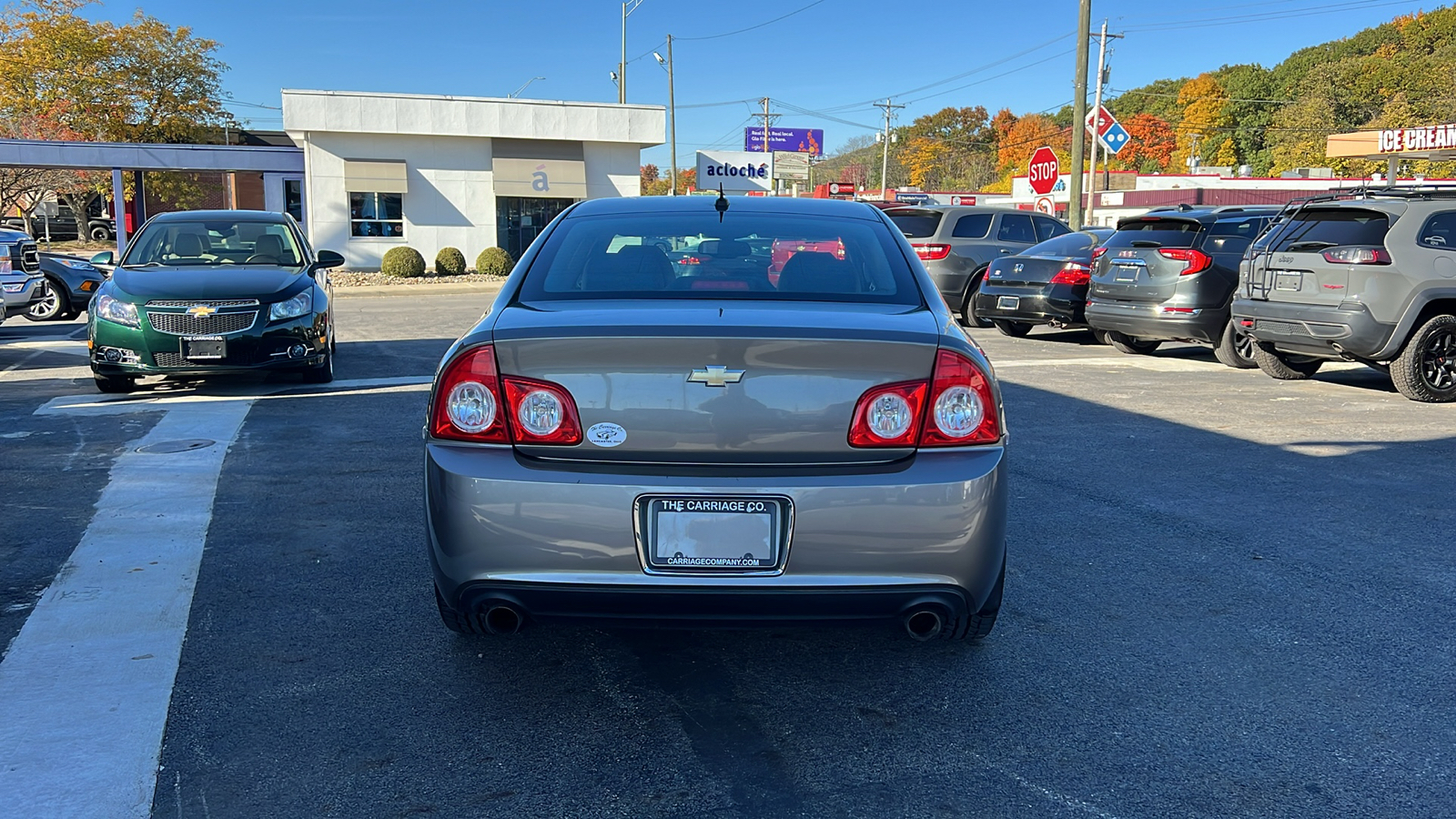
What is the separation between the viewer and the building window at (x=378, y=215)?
32781 millimetres

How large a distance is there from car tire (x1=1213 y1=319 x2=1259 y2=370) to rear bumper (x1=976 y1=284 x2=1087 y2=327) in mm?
2248

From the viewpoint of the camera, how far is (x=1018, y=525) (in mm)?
5648

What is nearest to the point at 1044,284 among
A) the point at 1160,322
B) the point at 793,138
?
the point at 1160,322

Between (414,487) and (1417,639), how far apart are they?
4692 mm

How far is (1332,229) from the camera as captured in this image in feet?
31.9

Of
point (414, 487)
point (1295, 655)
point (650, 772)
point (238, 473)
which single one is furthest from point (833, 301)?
point (238, 473)

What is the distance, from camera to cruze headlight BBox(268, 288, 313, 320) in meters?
9.20

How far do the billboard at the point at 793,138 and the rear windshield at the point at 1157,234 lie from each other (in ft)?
192

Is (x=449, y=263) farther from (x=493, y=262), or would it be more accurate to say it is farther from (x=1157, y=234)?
(x=1157, y=234)

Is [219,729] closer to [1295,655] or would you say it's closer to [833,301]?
[833,301]

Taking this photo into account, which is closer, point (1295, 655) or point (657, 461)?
point (657, 461)

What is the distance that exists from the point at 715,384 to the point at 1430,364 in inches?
340

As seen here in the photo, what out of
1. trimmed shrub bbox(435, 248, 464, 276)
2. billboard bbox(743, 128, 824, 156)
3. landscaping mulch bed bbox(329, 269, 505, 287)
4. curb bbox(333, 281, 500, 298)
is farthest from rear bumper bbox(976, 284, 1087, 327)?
billboard bbox(743, 128, 824, 156)

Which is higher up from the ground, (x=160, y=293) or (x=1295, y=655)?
(x=160, y=293)
